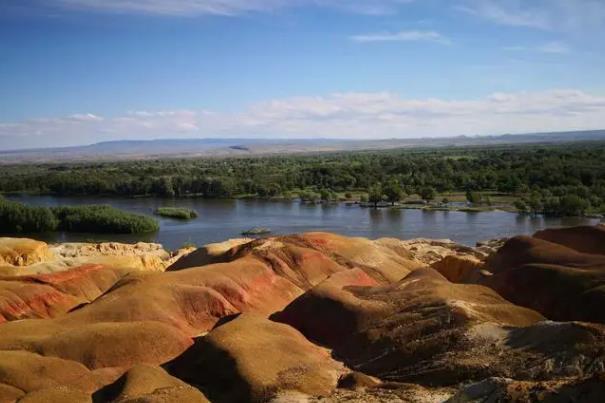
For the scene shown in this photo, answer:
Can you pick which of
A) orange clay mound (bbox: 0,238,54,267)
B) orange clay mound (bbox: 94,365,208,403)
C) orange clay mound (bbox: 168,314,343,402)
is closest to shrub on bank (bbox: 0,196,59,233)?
orange clay mound (bbox: 0,238,54,267)

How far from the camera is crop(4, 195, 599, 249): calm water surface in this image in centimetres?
6047

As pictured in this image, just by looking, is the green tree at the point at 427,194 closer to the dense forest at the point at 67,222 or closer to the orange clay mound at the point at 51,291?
the dense forest at the point at 67,222

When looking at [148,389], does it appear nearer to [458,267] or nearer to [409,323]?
[409,323]

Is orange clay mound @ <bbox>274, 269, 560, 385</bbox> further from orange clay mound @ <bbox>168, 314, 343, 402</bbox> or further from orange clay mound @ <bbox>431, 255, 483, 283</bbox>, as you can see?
orange clay mound @ <bbox>431, 255, 483, 283</bbox>

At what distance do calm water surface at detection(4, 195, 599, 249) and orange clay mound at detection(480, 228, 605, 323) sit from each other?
77.8 feet

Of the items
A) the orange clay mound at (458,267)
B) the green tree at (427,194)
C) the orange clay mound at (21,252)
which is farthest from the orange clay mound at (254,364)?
the green tree at (427,194)

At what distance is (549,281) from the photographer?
83.0 feet

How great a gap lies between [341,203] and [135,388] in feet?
229

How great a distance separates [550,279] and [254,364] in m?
12.8

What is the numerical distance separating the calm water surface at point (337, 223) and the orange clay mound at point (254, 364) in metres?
36.5

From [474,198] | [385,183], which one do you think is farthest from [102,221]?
[385,183]

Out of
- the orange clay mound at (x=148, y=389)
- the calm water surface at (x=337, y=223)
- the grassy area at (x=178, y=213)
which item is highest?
the orange clay mound at (x=148, y=389)

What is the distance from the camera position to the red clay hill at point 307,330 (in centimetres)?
1672

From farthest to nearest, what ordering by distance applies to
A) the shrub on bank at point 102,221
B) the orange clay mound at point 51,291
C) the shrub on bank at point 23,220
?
1. the shrub on bank at point 23,220
2. the shrub on bank at point 102,221
3. the orange clay mound at point 51,291
